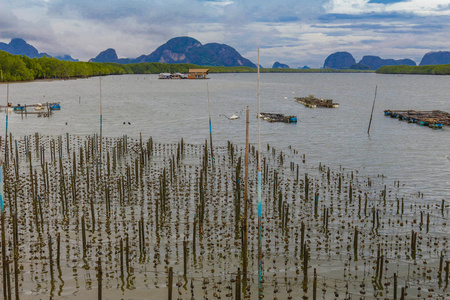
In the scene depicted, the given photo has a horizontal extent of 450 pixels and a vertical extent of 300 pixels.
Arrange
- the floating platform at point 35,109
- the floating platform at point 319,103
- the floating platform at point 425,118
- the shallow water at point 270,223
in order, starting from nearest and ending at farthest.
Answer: the shallow water at point 270,223 → the floating platform at point 425,118 → the floating platform at point 35,109 → the floating platform at point 319,103

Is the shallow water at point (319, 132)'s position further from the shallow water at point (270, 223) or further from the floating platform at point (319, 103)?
the floating platform at point (319, 103)

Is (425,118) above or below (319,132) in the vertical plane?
above

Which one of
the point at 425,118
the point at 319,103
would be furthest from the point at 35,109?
the point at 425,118

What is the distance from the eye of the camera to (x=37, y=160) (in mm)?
43188

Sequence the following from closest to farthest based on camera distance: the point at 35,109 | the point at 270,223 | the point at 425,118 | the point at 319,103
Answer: the point at 270,223, the point at 425,118, the point at 35,109, the point at 319,103

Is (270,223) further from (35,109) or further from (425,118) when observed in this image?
(35,109)

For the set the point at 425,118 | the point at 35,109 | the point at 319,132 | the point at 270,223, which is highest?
the point at 35,109

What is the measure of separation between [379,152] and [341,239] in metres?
30.0

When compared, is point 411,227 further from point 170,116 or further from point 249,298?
point 170,116

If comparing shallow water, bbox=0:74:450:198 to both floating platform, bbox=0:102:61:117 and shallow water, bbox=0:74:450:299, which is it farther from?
floating platform, bbox=0:102:61:117

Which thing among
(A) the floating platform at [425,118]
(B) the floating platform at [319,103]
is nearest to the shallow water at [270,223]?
(A) the floating platform at [425,118]

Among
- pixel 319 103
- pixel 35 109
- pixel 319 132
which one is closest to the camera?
pixel 319 132

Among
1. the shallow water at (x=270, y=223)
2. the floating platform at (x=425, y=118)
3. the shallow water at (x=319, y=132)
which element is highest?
the floating platform at (x=425, y=118)

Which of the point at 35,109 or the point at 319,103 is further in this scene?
the point at 319,103
